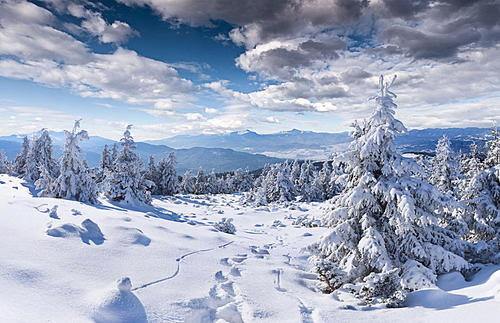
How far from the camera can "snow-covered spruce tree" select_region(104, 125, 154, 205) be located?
1053 inches

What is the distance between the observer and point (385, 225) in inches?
352

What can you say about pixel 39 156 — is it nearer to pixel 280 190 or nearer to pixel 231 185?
pixel 280 190

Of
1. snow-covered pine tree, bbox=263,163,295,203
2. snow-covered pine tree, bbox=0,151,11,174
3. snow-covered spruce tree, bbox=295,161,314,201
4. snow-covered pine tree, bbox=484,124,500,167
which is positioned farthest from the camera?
snow-covered spruce tree, bbox=295,161,314,201

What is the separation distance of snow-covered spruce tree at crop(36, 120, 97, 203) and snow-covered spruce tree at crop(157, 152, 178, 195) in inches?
1344

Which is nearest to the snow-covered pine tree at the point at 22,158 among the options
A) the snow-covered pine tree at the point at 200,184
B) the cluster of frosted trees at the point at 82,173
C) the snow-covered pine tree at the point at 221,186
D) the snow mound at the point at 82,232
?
the cluster of frosted trees at the point at 82,173

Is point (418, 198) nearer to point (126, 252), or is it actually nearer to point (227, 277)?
point (227, 277)

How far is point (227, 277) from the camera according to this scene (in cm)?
784

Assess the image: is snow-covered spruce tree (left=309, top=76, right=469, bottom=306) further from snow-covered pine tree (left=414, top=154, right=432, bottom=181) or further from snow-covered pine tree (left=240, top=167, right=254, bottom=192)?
snow-covered pine tree (left=240, top=167, right=254, bottom=192)

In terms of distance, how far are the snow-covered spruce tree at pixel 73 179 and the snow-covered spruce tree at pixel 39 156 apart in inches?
745

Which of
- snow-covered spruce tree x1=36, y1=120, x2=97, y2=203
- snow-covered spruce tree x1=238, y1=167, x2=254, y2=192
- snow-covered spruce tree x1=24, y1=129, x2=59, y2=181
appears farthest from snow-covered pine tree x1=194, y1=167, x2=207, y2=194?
snow-covered spruce tree x1=36, y1=120, x2=97, y2=203

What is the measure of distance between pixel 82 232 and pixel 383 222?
10.5m

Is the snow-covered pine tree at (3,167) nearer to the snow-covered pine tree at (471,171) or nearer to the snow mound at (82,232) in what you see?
the snow mound at (82,232)

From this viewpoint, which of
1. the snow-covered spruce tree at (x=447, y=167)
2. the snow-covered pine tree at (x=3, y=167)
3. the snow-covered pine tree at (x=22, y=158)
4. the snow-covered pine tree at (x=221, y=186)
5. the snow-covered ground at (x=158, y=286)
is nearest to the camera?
the snow-covered ground at (x=158, y=286)

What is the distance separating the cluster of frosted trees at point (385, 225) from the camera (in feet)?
→ 25.3
